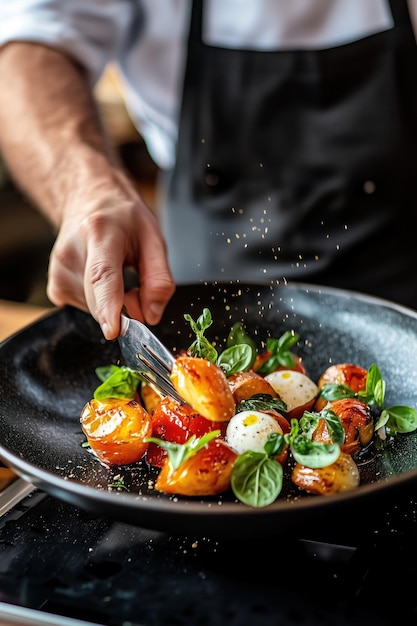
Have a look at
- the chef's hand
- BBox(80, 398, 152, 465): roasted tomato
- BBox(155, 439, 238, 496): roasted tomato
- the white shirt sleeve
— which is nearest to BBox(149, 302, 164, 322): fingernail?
the chef's hand

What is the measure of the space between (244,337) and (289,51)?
624mm

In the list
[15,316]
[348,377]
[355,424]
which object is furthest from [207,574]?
[15,316]

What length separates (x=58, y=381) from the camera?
1070mm

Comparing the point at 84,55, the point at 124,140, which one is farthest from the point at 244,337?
the point at 124,140

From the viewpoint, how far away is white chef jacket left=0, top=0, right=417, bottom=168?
1.36 m

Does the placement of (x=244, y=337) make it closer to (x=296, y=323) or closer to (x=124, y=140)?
(x=296, y=323)

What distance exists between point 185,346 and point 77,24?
0.67 meters

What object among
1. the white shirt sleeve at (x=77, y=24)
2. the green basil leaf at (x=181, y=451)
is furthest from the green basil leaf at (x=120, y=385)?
the white shirt sleeve at (x=77, y=24)

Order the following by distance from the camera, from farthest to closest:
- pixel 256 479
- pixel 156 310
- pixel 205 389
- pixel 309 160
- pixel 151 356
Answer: pixel 309 160 < pixel 156 310 < pixel 151 356 < pixel 205 389 < pixel 256 479

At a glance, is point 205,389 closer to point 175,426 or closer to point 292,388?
point 175,426

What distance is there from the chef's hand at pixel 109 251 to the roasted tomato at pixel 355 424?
1.00ft

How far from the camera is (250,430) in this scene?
2.67 feet

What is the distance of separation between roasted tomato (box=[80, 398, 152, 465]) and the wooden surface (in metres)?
0.57

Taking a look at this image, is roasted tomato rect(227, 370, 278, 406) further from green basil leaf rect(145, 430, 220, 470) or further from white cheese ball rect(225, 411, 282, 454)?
green basil leaf rect(145, 430, 220, 470)
